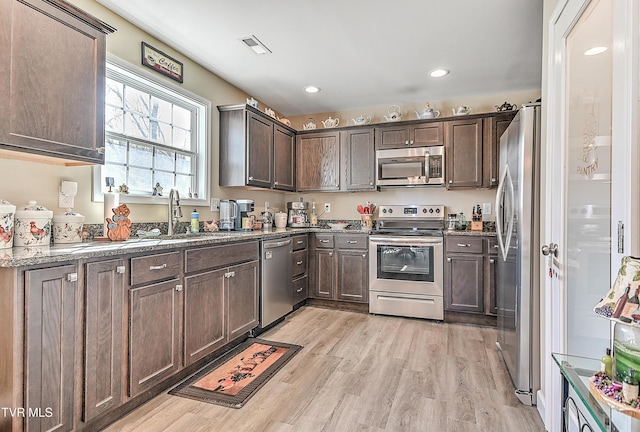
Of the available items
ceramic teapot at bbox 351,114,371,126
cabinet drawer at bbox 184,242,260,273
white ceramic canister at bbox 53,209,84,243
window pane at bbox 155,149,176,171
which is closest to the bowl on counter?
ceramic teapot at bbox 351,114,371,126

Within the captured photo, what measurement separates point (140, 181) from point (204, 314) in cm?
124

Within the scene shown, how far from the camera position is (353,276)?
13.1 ft

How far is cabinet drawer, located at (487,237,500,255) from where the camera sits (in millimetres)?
3459

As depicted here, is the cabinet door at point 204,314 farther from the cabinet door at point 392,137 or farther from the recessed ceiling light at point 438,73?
the recessed ceiling light at point 438,73

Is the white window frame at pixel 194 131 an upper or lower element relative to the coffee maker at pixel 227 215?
upper

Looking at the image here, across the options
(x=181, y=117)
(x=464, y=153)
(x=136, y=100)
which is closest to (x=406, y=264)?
(x=464, y=153)

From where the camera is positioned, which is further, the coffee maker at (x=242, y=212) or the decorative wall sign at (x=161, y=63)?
the coffee maker at (x=242, y=212)

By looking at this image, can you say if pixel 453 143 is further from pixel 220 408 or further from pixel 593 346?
pixel 220 408

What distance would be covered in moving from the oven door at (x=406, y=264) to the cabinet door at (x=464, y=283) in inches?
3.7

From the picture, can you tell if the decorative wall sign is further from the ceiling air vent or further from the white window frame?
the ceiling air vent

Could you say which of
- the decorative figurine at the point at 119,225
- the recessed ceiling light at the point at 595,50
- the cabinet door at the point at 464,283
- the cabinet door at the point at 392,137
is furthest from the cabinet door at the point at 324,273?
the recessed ceiling light at the point at 595,50

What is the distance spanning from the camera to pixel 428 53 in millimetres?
3059

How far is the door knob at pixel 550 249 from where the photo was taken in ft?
5.77

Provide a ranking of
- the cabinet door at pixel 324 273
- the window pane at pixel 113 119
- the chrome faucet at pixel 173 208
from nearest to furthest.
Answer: the window pane at pixel 113 119 → the chrome faucet at pixel 173 208 → the cabinet door at pixel 324 273
